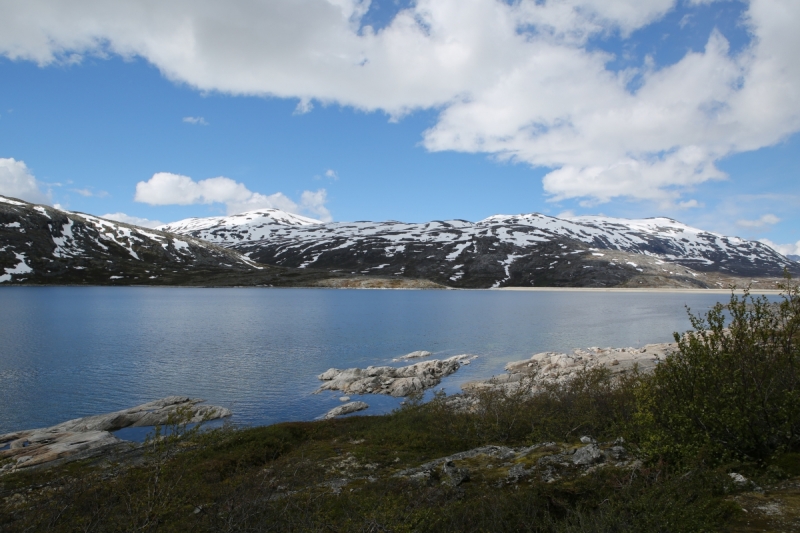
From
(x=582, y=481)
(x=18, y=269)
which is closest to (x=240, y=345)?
(x=582, y=481)

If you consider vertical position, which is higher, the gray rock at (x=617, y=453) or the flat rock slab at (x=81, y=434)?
the gray rock at (x=617, y=453)

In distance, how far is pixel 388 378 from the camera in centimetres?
4688

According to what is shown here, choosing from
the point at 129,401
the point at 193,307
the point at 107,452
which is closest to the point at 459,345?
the point at 129,401

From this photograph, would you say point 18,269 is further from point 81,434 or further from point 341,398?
point 341,398

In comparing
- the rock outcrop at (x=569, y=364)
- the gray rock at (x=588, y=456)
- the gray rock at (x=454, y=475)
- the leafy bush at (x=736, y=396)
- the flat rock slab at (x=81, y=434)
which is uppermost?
the leafy bush at (x=736, y=396)

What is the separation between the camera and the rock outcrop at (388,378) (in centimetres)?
4388

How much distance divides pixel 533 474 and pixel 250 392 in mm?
33316

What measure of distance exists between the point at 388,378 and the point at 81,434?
26.9 metres

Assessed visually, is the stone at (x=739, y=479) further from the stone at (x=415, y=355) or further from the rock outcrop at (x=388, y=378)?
the stone at (x=415, y=355)

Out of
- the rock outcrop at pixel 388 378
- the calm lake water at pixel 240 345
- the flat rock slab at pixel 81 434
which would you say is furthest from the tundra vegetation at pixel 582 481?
the rock outcrop at pixel 388 378

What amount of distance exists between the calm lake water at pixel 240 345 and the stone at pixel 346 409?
117cm

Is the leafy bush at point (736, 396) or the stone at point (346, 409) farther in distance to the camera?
the stone at point (346, 409)

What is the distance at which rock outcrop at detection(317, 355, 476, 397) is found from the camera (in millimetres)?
43875

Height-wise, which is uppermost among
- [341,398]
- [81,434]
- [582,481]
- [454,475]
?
[582,481]
